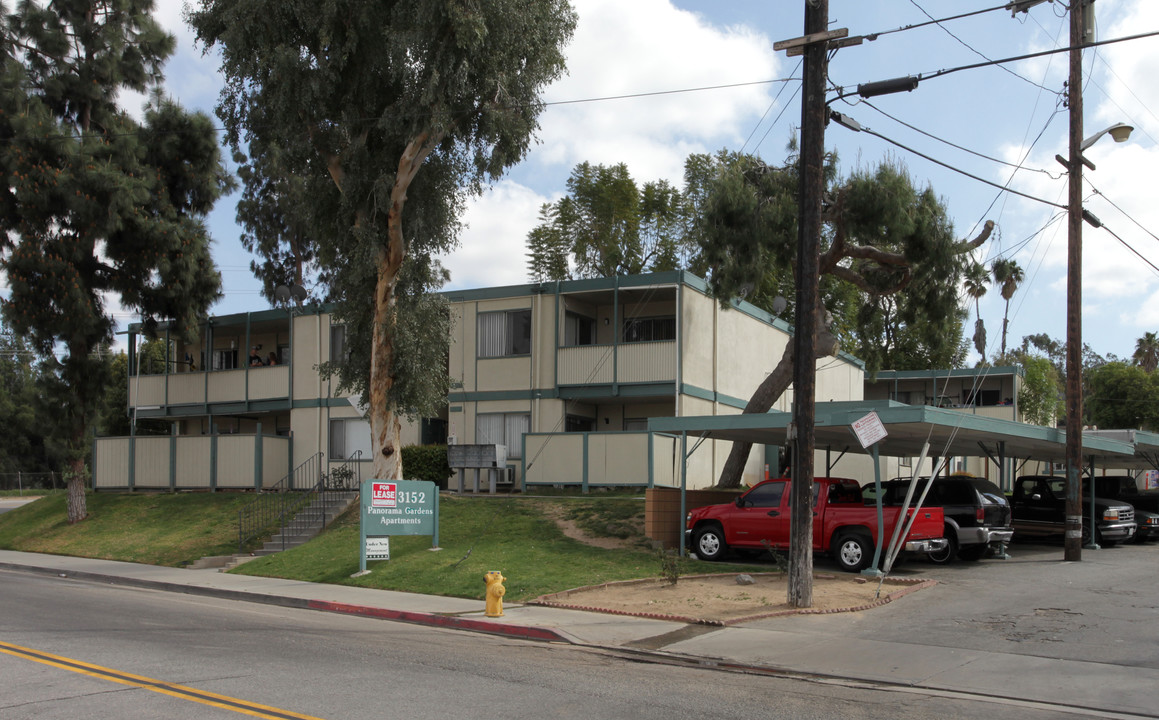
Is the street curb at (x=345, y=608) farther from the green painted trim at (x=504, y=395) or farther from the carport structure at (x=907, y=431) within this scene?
the green painted trim at (x=504, y=395)

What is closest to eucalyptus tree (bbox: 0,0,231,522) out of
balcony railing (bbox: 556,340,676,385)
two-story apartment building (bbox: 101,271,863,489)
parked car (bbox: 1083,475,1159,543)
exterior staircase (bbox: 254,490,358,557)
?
two-story apartment building (bbox: 101,271,863,489)

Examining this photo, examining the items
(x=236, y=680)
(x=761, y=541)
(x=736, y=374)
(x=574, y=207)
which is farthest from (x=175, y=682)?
(x=574, y=207)

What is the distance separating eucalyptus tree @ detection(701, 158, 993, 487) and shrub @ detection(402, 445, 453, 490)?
26.7 ft

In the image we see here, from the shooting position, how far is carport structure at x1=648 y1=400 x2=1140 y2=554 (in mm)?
16234

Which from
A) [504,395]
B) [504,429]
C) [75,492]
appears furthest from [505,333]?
[75,492]

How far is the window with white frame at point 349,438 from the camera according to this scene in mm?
29859

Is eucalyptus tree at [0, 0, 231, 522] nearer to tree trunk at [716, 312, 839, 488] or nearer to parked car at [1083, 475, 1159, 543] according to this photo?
tree trunk at [716, 312, 839, 488]

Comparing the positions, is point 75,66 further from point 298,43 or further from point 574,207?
point 574,207

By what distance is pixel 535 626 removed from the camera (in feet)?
42.2

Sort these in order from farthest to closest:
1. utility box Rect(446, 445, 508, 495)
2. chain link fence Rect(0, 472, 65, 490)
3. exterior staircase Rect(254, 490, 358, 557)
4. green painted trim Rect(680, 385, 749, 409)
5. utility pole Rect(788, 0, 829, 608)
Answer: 1. chain link fence Rect(0, 472, 65, 490)
2. green painted trim Rect(680, 385, 749, 409)
3. utility box Rect(446, 445, 508, 495)
4. exterior staircase Rect(254, 490, 358, 557)
5. utility pole Rect(788, 0, 829, 608)

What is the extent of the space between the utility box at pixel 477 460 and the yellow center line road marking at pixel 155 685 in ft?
53.0

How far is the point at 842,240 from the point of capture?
23938mm

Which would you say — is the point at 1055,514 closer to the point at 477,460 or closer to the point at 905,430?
the point at 905,430

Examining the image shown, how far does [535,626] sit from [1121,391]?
5755 centimetres
